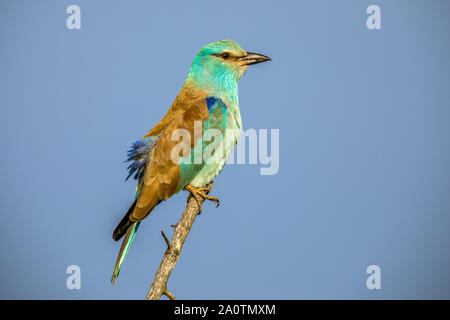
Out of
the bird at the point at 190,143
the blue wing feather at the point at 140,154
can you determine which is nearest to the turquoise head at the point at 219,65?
the bird at the point at 190,143

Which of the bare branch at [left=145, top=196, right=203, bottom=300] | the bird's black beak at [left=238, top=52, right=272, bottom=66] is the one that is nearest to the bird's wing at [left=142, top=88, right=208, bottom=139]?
the bird's black beak at [left=238, top=52, right=272, bottom=66]

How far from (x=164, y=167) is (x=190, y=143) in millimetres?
351

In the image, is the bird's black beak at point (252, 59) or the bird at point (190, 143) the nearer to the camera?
the bird at point (190, 143)

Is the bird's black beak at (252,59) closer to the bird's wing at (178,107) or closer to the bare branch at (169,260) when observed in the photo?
the bird's wing at (178,107)

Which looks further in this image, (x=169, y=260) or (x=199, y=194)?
(x=199, y=194)

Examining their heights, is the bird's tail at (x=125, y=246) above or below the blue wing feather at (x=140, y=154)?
below

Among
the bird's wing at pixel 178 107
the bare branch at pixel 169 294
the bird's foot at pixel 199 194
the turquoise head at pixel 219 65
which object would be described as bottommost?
the bare branch at pixel 169 294

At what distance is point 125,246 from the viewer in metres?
4.64

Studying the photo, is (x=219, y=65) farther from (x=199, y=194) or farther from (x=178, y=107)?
(x=199, y=194)

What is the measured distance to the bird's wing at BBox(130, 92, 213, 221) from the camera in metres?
4.72

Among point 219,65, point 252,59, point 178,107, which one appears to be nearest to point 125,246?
point 178,107

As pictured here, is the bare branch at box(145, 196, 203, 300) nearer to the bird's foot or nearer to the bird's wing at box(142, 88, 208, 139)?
the bird's foot

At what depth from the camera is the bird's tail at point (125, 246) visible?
457cm

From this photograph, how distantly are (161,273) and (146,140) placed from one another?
1.43 meters
